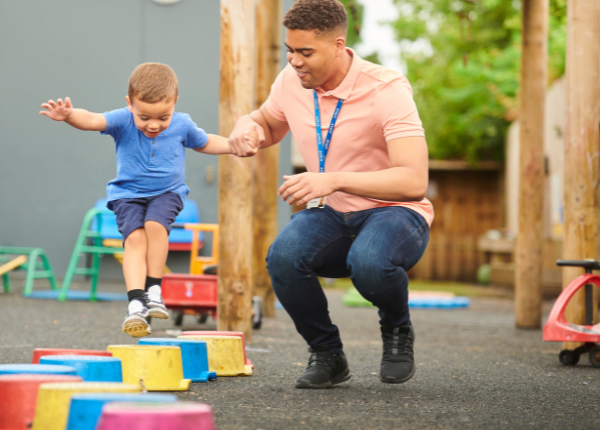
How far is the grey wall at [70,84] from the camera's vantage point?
38.0ft

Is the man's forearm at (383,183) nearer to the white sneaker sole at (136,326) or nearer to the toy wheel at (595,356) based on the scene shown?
the white sneaker sole at (136,326)

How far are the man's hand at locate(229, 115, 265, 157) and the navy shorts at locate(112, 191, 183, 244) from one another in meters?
0.43

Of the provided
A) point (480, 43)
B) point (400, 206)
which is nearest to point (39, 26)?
point (400, 206)

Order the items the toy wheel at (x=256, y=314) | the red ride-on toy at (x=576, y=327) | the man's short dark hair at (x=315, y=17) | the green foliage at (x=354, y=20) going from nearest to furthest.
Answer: the man's short dark hair at (x=315, y=17) < the red ride-on toy at (x=576, y=327) < the toy wheel at (x=256, y=314) < the green foliage at (x=354, y=20)

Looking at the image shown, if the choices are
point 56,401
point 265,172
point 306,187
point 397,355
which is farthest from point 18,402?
point 265,172

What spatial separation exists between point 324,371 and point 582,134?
8.62ft

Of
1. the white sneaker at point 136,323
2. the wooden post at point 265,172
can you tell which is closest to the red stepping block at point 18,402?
the white sneaker at point 136,323

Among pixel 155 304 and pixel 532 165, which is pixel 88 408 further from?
pixel 532 165

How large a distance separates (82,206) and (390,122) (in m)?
9.45

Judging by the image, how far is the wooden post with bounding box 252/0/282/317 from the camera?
7277mm

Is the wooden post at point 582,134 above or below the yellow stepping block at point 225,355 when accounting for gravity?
above

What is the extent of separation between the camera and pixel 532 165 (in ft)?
22.7

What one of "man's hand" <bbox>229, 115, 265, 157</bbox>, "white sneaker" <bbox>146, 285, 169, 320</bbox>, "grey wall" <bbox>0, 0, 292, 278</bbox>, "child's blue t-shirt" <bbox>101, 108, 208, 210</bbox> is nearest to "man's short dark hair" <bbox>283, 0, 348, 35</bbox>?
A: "man's hand" <bbox>229, 115, 265, 157</bbox>

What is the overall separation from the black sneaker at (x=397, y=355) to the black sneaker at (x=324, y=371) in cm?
19
